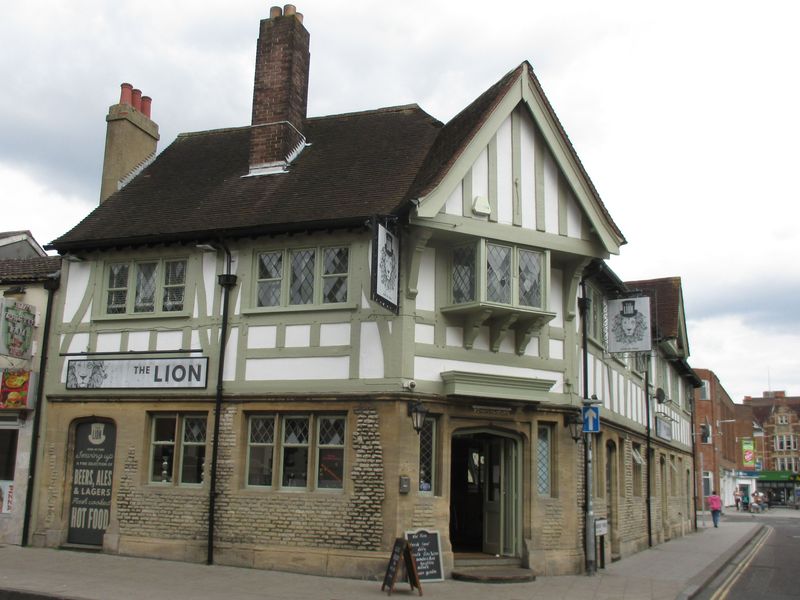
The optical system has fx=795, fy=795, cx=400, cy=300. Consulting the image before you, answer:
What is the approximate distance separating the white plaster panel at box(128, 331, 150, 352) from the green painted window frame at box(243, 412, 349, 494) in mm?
2684

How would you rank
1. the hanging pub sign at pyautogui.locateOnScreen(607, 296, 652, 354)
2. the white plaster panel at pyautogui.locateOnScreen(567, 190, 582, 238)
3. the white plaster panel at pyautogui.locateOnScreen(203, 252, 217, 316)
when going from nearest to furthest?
the white plaster panel at pyautogui.locateOnScreen(203, 252, 217, 316)
the white plaster panel at pyautogui.locateOnScreen(567, 190, 582, 238)
the hanging pub sign at pyautogui.locateOnScreen(607, 296, 652, 354)

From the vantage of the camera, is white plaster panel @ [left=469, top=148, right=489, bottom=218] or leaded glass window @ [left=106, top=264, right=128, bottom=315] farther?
leaded glass window @ [left=106, top=264, right=128, bottom=315]

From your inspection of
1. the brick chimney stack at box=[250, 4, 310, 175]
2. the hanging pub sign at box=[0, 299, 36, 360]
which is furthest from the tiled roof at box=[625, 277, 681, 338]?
the hanging pub sign at box=[0, 299, 36, 360]

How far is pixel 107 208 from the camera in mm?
17906

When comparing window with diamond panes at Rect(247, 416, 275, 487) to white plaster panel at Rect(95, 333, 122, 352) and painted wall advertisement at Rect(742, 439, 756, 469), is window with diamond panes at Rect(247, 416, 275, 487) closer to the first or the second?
white plaster panel at Rect(95, 333, 122, 352)

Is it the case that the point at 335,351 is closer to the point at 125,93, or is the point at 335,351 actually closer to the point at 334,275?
the point at 334,275

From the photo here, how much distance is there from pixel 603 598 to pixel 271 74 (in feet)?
40.9

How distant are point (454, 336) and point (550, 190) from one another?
3.58m

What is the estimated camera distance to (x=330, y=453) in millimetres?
14305

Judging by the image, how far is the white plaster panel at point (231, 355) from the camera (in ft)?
49.5

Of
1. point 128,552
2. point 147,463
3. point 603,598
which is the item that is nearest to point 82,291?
point 147,463

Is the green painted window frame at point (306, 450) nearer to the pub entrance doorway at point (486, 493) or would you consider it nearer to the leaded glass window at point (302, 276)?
the leaded glass window at point (302, 276)

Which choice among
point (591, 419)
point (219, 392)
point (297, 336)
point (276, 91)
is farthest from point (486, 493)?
point (276, 91)

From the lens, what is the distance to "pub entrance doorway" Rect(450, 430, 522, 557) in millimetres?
14938
